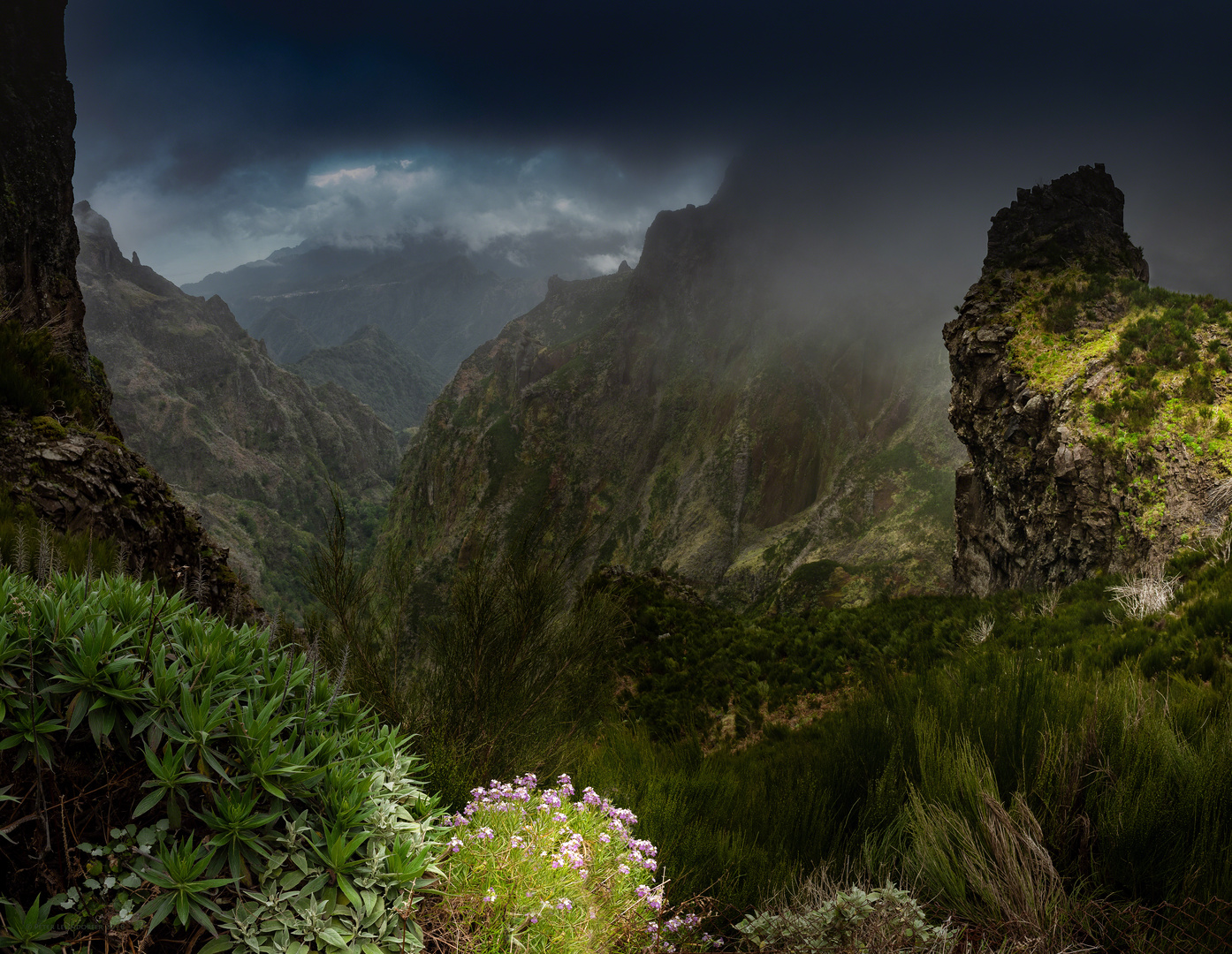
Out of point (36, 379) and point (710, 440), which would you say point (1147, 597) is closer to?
point (36, 379)

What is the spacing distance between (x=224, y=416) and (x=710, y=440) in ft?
382

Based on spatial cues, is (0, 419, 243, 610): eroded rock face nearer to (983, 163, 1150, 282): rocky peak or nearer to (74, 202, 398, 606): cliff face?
(983, 163, 1150, 282): rocky peak

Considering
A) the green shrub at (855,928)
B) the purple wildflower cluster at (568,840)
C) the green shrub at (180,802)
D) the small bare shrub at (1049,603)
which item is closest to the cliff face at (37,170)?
the green shrub at (180,802)

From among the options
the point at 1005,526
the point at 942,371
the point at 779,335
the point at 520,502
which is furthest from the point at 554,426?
the point at 1005,526

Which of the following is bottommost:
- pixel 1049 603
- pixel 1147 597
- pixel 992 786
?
pixel 992 786

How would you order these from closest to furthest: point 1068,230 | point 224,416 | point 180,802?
point 180,802 → point 1068,230 → point 224,416

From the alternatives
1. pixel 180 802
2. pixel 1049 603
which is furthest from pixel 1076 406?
pixel 180 802

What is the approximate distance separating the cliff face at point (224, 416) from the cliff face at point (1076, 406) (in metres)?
93.8

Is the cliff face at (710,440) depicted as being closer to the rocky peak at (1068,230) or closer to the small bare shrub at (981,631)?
the rocky peak at (1068,230)

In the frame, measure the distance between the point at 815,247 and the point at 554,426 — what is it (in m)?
49.4

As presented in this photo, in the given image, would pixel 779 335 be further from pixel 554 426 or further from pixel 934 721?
pixel 934 721

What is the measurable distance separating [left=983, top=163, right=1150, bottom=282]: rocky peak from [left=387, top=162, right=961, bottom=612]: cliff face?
20.2m

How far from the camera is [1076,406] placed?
16.1 meters

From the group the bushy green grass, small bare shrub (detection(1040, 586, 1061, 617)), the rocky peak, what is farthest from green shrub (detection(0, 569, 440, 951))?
the rocky peak
